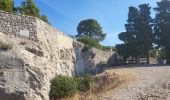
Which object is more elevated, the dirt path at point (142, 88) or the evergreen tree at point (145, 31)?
the evergreen tree at point (145, 31)

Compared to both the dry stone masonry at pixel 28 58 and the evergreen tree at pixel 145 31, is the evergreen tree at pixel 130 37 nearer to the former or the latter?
the evergreen tree at pixel 145 31

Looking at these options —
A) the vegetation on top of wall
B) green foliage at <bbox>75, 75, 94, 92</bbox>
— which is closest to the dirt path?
the vegetation on top of wall

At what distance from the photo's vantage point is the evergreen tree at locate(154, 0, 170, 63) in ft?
113

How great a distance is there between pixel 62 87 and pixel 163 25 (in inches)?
754

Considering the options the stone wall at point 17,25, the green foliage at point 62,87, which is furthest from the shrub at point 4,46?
the green foliage at point 62,87

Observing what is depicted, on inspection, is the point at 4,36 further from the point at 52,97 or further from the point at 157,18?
the point at 157,18

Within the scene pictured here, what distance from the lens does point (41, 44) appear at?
62.3 feet

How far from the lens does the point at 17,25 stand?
1834 centimetres

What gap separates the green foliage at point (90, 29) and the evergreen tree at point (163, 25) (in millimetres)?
16587

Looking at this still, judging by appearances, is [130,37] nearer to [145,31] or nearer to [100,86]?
[145,31]

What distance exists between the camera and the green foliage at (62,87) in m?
18.2

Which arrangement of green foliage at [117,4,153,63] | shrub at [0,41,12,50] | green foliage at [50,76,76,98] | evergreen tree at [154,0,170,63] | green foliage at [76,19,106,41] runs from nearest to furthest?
shrub at [0,41,12,50], green foliage at [50,76,76,98], evergreen tree at [154,0,170,63], green foliage at [117,4,153,63], green foliage at [76,19,106,41]

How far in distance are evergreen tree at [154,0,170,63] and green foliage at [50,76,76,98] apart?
17218mm

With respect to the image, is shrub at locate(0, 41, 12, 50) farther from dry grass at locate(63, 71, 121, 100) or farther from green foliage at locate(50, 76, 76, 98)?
dry grass at locate(63, 71, 121, 100)
